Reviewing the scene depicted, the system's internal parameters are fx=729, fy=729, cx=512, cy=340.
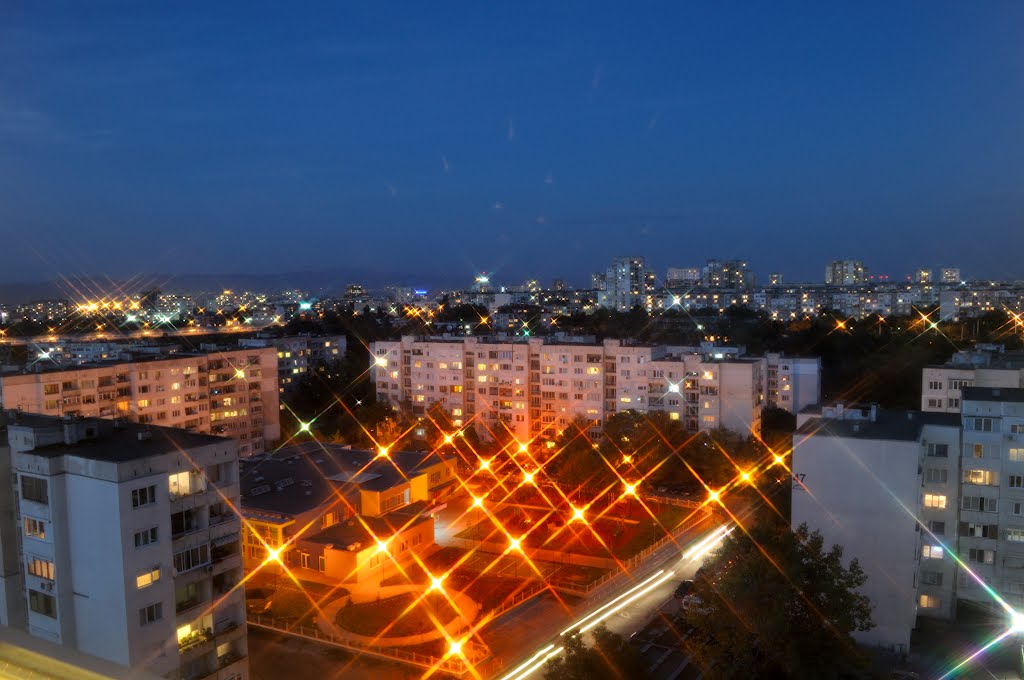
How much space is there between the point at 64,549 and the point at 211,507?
99 centimetres

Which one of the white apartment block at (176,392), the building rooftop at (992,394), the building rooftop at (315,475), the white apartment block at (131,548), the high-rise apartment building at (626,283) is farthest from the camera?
the high-rise apartment building at (626,283)

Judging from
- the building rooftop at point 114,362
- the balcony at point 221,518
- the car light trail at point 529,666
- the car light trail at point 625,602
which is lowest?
the car light trail at point 625,602

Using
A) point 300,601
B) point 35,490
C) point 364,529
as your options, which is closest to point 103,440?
point 35,490

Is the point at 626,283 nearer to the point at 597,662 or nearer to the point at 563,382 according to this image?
the point at 563,382

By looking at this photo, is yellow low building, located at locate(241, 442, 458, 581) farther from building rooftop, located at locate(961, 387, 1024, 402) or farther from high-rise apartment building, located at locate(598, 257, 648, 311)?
high-rise apartment building, located at locate(598, 257, 648, 311)

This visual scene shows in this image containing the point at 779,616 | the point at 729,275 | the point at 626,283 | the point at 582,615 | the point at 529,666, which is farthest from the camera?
the point at 729,275

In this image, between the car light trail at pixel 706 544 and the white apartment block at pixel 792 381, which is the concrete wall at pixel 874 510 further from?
the white apartment block at pixel 792 381

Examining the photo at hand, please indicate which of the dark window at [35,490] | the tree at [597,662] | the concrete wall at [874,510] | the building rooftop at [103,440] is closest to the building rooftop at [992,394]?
the concrete wall at [874,510]

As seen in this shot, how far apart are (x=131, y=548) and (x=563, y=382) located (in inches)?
529

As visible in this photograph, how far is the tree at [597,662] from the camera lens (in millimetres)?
5355

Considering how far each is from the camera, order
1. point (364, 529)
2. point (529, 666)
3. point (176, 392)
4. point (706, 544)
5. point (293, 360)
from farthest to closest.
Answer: point (293, 360)
point (176, 392)
point (706, 544)
point (364, 529)
point (529, 666)

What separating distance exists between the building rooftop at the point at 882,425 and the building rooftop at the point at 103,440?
6223 mm

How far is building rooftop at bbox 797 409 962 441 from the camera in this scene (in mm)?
7801

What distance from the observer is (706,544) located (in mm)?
10656
